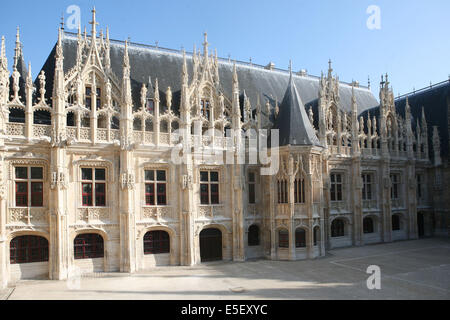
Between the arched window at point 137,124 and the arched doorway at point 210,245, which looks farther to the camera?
the arched doorway at point 210,245

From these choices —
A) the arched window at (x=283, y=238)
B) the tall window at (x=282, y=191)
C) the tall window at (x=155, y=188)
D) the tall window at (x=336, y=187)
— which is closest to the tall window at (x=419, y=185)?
the tall window at (x=336, y=187)

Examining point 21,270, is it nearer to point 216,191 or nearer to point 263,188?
point 216,191

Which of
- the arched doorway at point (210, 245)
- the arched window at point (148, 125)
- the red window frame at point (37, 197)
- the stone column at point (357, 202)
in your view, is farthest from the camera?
the stone column at point (357, 202)

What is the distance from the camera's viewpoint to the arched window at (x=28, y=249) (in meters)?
19.1

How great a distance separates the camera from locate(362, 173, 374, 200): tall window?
30920 millimetres

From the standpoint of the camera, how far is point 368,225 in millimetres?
31094

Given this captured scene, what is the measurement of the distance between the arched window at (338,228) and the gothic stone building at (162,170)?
0.11 meters

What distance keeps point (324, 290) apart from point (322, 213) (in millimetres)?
9570

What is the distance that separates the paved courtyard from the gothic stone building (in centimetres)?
160

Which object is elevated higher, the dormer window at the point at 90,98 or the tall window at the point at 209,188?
the dormer window at the point at 90,98

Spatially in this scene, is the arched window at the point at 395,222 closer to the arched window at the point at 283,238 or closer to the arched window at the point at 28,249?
the arched window at the point at 283,238

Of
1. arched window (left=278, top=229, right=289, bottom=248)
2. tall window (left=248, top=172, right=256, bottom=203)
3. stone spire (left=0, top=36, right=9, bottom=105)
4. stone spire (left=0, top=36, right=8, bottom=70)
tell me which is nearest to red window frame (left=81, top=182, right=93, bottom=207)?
stone spire (left=0, top=36, right=9, bottom=105)

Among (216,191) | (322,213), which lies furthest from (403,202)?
(216,191)

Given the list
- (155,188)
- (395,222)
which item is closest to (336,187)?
(395,222)
